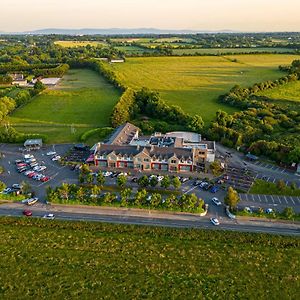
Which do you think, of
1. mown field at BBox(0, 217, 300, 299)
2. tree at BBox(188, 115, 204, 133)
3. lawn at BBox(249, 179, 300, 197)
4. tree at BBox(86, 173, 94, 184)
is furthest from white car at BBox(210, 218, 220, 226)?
tree at BBox(188, 115, 204, 133)

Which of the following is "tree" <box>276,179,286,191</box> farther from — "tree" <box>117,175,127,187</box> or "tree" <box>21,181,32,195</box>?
"tree" <box>21,181,32,195</box>

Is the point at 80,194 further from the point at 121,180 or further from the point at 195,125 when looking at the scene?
the point at 195,125

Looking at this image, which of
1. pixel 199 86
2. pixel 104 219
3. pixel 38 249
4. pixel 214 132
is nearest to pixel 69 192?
pixel 104 219

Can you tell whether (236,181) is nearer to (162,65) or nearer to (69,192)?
(69,192)

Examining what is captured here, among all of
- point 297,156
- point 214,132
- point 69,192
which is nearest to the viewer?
point 69,192

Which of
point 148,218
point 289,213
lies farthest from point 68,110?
point 289,213
